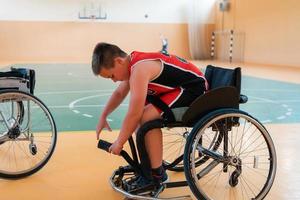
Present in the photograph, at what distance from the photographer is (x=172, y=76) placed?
1.91 metres

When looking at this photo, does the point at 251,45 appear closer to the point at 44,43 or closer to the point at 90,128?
the point at 44,43

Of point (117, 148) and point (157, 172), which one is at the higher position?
point (117, 148)

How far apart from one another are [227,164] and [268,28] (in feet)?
33.9

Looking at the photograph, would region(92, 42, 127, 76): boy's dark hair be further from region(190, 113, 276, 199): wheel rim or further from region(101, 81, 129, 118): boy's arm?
region(190, 113, 276, 199): wheel rim

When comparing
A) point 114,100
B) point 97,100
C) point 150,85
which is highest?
point 150,85

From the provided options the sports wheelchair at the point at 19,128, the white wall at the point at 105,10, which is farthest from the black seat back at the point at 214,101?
the white wall at the point at 105,10

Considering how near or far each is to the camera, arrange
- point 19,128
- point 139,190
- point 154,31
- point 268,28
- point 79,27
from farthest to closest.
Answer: point 154,31
point 79,27
point 268,28
point 19,128
point 139,190

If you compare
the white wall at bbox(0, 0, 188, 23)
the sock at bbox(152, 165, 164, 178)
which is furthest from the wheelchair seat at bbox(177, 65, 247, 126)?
the white wall at bbox(0, 0, 188, 23)

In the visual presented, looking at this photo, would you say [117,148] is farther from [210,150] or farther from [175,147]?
[175,147]

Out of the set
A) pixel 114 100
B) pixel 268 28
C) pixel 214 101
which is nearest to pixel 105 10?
pixel 268 28

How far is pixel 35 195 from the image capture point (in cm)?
203

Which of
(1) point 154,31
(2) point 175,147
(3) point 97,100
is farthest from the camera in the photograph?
(1) point 154,31

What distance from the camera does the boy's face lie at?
1854 millimetres

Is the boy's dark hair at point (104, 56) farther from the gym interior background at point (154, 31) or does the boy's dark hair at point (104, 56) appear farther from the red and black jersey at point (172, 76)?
the gym interior background at point (154, 31)
